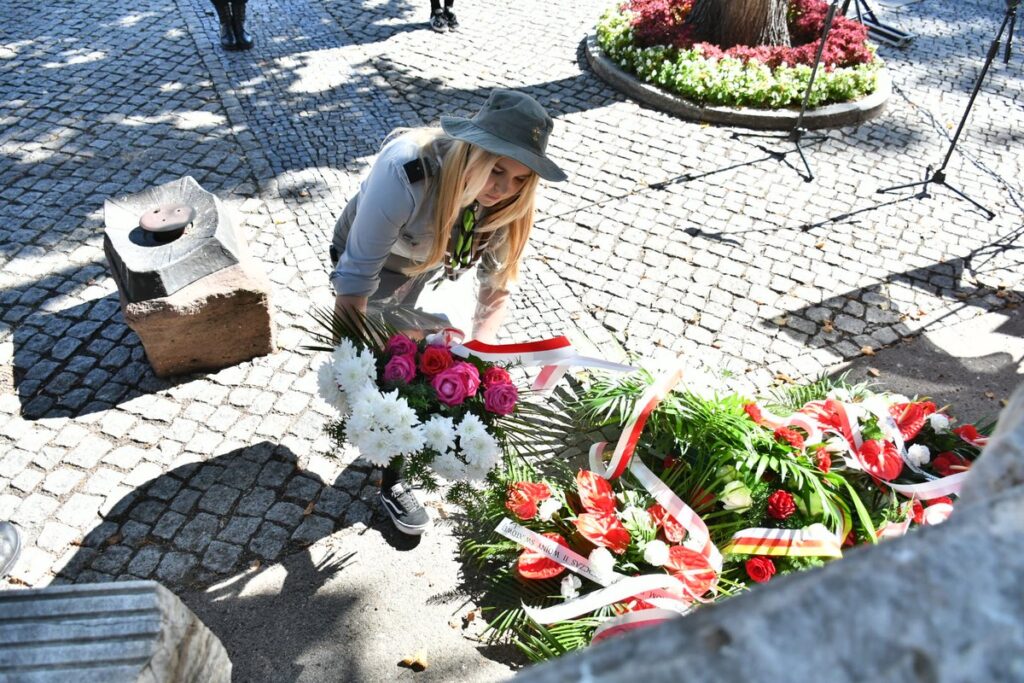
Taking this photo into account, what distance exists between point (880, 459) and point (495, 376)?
166 centimetres

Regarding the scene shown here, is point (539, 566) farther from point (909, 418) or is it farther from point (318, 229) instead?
point (318, 229)

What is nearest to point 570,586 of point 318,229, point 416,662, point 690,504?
point 690,504

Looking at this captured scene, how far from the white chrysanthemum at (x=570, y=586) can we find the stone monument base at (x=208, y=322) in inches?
88.2

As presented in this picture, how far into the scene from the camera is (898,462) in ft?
10.00

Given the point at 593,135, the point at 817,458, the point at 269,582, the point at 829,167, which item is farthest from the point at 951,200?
the point at 269,582

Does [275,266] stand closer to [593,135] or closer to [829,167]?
[593,135]

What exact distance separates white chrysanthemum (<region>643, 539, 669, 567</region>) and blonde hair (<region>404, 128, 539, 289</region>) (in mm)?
1327

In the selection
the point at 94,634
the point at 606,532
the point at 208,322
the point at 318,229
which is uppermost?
the point at 94,634

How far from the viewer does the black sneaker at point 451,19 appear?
8.24 metres

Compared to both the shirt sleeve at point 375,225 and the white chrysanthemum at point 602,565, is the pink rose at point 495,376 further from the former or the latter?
the white chrysanthemum at point 602,565

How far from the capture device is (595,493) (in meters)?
2.97

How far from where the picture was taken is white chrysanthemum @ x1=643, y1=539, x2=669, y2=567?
107 inches

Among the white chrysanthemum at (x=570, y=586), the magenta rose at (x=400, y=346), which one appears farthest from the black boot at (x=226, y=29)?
the white chrysanthemum at (x=570, y=586)

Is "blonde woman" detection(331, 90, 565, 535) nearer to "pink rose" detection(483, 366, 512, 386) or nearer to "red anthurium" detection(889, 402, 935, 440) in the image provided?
"pink rose" detection(483, 366, 512, 386)
